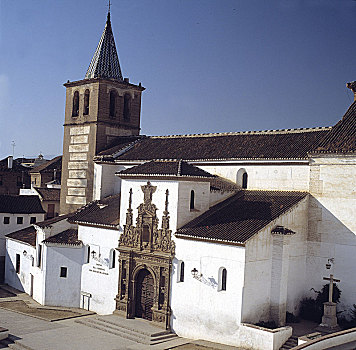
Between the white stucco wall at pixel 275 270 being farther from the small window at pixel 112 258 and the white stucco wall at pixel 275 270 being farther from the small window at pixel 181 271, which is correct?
the small window at pixel 112 258

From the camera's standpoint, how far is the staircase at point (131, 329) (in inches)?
795

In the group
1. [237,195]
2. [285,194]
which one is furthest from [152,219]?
[285,194]

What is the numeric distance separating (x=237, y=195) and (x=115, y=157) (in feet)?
30.4

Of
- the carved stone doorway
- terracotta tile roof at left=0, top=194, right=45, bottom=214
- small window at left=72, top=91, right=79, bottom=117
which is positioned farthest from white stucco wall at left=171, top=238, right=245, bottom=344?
terracotta tile roof at left=0, top=194, right=45, bottom=214

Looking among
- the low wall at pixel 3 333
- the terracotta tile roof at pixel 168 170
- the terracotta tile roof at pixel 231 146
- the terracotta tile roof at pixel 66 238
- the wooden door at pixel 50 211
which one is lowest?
the low wall at pixel 3 333

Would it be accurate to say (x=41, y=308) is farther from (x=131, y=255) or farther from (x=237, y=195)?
(x=237, y=195)

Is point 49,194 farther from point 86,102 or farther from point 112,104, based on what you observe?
point 112,104

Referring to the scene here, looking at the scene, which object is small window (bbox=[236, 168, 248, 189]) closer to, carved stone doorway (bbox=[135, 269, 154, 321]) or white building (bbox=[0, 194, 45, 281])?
carved stone doorway (bbox=[135, 269, 154, 321])

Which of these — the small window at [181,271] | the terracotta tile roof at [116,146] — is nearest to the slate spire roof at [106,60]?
the terracotta tile roof at [116,146]

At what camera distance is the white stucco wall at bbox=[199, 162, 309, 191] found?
22.5m

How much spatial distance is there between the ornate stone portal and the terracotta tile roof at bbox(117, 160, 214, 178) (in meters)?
0.70

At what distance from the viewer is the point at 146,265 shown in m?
22.5

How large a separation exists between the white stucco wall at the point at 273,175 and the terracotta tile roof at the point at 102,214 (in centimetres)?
606

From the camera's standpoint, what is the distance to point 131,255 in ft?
75.8
